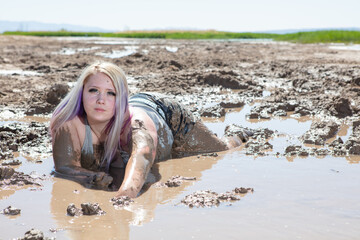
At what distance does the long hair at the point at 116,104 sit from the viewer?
376 cm

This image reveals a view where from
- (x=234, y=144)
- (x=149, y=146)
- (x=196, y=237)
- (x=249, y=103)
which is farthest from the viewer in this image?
(x=249, y=103)

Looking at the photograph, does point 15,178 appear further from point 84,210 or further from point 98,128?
point 84,210

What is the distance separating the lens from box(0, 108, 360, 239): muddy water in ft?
8.89

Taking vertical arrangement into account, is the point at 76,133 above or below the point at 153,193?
above

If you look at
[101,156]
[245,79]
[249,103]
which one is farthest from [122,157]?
[245,79]

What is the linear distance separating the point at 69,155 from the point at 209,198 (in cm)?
122

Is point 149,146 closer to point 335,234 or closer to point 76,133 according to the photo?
point 76,133

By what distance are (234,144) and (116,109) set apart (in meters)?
1.65

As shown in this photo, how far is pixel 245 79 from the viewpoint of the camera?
32.4ft

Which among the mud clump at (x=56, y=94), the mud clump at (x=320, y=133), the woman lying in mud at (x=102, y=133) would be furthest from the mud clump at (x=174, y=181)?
the mud clump at (x=56, y=94)

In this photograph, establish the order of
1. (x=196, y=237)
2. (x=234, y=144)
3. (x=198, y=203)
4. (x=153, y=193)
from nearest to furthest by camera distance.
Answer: (x=196, y=237)
(x=198, y=203)
(x=153, y=193)
(x=234, y=144)

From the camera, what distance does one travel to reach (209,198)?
3.25 metres

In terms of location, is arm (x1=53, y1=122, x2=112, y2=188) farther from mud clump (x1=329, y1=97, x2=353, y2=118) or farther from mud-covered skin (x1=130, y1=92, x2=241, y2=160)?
mud clump (x1=329, y1=97, x2=353, y2=118)

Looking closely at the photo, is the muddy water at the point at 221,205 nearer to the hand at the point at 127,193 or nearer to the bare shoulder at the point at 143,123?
the hand at the point at 127,193
